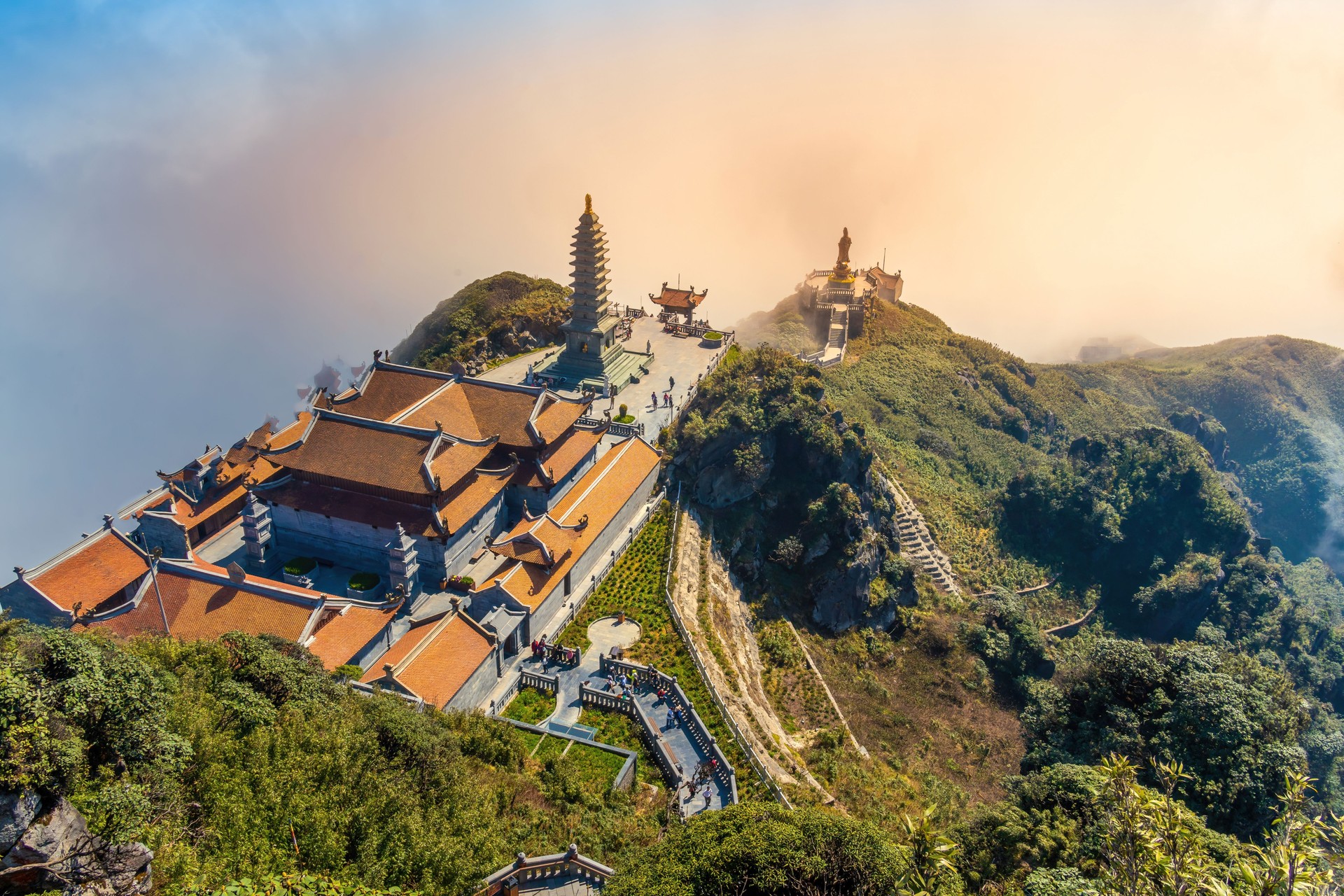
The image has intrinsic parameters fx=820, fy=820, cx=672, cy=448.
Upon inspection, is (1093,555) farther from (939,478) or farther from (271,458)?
(271,458)

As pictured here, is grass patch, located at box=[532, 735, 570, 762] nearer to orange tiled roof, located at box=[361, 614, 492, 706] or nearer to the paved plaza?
orange tiled roof, located at box=[361, 614, 492, 706]

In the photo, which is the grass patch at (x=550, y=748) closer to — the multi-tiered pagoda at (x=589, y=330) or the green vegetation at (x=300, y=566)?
the green vegetation at (x=300, y=566)

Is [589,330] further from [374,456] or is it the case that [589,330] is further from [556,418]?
[374,456]

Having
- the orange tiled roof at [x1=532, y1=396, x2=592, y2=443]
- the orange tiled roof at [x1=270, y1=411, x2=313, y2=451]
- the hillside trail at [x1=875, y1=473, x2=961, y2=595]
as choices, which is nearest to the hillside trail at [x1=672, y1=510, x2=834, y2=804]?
the orange tiled roof at [x1=532, y1=396, x2=592, y2=443]

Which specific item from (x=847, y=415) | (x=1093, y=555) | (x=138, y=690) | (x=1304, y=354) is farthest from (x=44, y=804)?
(x=1304, y=354)

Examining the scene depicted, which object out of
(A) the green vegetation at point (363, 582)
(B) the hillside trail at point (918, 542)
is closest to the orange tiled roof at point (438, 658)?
(A) the green vegetation at point (363, 582)

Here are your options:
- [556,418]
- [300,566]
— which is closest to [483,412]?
[556,418]
